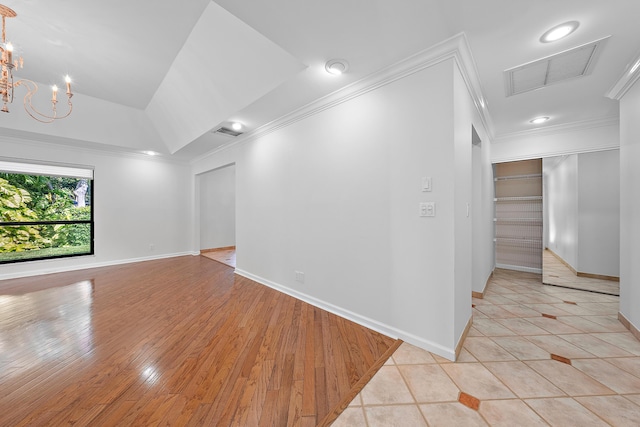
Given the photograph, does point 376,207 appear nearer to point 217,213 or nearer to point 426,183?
point 426,183

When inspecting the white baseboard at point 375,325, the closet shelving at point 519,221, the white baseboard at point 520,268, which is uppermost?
the closet shelving at point 519,221

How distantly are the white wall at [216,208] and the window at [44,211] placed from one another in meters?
2.31

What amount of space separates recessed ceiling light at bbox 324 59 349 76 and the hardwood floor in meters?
2.55

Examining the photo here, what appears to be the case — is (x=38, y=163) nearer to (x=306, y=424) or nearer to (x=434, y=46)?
(x=306, y=424)

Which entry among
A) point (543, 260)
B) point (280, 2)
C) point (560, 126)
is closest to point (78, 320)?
point (280, 2)

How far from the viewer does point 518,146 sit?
400cm

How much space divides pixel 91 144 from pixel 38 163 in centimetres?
92

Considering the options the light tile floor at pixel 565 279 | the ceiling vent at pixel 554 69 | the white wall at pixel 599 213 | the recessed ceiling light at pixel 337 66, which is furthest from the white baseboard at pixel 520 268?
the recessed ceiling light at pixel 337 66

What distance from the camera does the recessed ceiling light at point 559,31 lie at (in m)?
1.71

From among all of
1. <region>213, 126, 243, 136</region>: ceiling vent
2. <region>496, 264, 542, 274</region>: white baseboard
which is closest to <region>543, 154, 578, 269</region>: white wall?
<region>496, 264, 542, 274</region>: white baseboard

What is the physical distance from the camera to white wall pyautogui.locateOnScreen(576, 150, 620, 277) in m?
3.46

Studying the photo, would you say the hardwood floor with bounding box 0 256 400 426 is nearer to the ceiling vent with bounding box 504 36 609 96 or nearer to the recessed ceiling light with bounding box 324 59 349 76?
the recessed ceiling light with bounding box 324 59 349 76

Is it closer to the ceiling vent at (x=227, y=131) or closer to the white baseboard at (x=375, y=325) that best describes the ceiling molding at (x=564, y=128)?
the white baseboard at (x=375, y=325)

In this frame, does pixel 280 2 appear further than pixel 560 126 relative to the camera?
No
